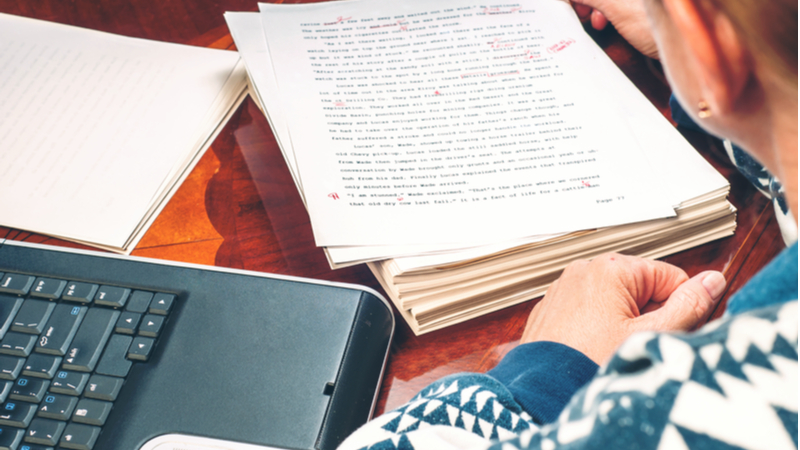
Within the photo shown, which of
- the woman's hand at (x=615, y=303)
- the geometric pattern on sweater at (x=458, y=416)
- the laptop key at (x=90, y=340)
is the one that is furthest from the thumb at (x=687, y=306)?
the laptop key at (x=90, y=340)

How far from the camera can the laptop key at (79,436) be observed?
33 centimetres

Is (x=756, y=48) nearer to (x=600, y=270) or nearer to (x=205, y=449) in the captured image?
(x=600, y=270)

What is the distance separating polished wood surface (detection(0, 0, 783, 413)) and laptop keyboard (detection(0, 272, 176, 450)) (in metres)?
0.08

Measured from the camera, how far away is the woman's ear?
21 centimetres

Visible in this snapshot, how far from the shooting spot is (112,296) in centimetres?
39

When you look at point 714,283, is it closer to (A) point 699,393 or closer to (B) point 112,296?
(A) point 699,393

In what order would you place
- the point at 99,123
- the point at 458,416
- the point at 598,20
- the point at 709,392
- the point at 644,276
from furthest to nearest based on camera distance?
the point at 598,20, the point at 99,123, the point at 644,276, the point at 458,416, the point at 709,392

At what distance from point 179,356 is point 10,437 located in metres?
0.11

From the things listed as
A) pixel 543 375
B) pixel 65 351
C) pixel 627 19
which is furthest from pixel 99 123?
pixel 627 19

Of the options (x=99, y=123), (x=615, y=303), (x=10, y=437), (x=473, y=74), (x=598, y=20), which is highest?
(x=598, y=20)

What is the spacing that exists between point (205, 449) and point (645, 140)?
1.49 ft

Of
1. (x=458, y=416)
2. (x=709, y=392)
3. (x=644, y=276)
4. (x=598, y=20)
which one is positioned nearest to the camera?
(x=709, y=392)

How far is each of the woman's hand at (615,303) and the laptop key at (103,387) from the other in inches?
11.7

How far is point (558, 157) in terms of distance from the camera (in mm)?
476
